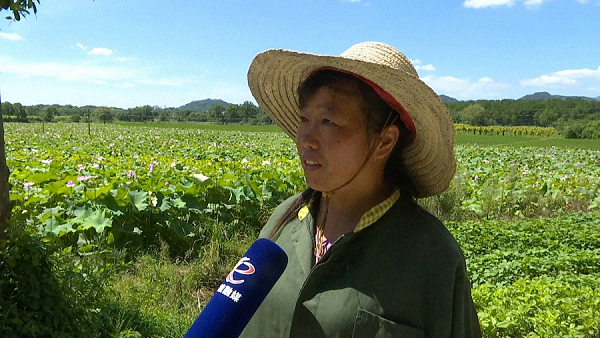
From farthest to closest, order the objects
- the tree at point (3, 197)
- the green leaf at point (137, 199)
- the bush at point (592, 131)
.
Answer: the bush at point (592, 131)
the green leaf at point (137, 199)
the tree at point (3, 197)

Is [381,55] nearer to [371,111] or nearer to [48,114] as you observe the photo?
[371,111]

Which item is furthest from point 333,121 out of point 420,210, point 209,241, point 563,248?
point 563,248

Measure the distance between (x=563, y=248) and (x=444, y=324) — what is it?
538 centimetres

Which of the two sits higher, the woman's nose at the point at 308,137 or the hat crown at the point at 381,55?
the hat crown at the point at 381,55

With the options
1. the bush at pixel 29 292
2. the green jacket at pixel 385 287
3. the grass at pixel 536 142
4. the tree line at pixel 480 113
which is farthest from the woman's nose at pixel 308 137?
the tree line at pixel 480 113

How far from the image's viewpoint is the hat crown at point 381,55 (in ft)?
4.26

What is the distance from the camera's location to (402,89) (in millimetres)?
1260

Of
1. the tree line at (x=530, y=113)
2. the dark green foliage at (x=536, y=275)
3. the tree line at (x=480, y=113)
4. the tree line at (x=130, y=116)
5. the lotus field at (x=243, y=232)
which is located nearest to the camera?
the dark green foliage at (x=536, y=275)

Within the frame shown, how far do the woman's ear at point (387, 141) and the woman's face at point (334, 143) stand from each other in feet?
0.14

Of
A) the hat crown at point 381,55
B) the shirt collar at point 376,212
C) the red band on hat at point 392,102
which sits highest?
the hat crown at point 381,55

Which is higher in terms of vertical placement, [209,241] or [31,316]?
[31,316]

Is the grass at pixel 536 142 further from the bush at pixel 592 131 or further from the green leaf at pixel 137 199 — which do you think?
the green leaf at pixel 137 199

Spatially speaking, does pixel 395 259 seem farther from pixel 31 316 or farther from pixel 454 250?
pixel 31 316

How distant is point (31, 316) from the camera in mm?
2322
